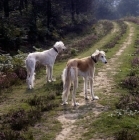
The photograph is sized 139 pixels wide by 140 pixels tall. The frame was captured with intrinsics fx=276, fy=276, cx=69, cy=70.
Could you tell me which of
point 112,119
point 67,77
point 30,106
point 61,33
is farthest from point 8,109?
point 61,33

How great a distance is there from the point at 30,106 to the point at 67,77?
5.77 feet

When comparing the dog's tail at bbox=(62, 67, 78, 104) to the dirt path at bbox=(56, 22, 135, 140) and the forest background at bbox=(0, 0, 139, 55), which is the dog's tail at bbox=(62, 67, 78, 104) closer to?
the dirt path at bbox=(56, 22, 135, 140)

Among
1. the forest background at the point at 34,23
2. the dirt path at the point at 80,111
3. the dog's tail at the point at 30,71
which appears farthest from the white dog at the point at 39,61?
the forest background at the point at 34,23

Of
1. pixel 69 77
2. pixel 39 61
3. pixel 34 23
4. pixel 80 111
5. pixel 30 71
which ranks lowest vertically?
pixel 80 111

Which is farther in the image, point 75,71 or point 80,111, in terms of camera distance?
point 75,71

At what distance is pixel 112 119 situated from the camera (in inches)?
340

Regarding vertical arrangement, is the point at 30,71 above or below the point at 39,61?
below

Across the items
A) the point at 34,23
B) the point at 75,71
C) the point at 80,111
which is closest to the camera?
the point at 80,111

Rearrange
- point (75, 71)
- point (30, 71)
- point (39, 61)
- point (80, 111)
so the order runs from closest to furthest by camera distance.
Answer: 1. point (80, 111)
2. point (75, 71)
3. point (30, 71)
4. point (39, 61)

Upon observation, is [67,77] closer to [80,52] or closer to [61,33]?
[80,52]

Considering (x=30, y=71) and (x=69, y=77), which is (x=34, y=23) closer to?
(x=30, y=71)

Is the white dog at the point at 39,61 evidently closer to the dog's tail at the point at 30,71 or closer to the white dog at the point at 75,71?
the dog's tail at the point at 30,71

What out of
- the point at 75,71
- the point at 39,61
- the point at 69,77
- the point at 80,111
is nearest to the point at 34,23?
the point at 39,61

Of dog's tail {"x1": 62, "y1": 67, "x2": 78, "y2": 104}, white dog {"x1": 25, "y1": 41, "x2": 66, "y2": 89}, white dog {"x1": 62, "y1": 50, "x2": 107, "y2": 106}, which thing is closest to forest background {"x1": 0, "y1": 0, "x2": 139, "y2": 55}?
white dog {"x1": 25, "y1": 41, "x2": 66, "y2": 89}
